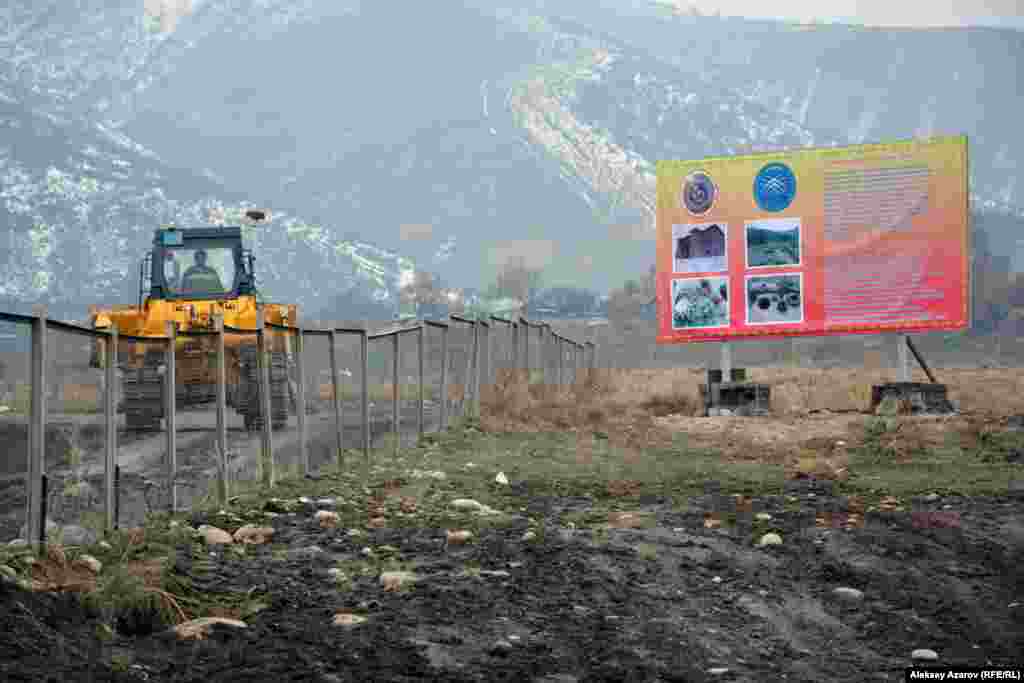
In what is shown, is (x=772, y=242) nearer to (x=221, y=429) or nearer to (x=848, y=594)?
(x=221, y=429)

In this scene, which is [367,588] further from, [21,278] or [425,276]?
[21,278]

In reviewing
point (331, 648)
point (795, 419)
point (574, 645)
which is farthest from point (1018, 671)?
point (795, 419)

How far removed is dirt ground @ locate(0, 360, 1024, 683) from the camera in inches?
207

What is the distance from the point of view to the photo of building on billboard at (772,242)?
69.1 feet

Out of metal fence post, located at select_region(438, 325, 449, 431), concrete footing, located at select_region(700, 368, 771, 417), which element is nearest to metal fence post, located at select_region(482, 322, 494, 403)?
metal fence post, located at select_region(438, 325, 449, 431)

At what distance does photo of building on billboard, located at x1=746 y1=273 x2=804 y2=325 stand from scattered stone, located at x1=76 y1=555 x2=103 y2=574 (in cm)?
1604

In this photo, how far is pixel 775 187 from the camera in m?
21.2

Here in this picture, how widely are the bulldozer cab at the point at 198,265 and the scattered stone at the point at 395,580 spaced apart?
50.8 ft

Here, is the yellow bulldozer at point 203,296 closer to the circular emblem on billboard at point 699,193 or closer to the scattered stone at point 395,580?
the circular emblem on billboard at point 699,193

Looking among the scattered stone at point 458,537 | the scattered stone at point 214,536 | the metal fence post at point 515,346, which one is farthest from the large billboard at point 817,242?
the scattered stone at point 214,536

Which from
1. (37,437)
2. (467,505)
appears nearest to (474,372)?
(467,505)

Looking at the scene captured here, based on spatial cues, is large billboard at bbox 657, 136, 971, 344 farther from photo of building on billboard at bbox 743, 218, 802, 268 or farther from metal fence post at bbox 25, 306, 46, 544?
metal fence post at bbox 25, 306, 46, 544

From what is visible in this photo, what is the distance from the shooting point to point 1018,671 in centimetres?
554

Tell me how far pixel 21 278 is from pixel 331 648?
143 meters
